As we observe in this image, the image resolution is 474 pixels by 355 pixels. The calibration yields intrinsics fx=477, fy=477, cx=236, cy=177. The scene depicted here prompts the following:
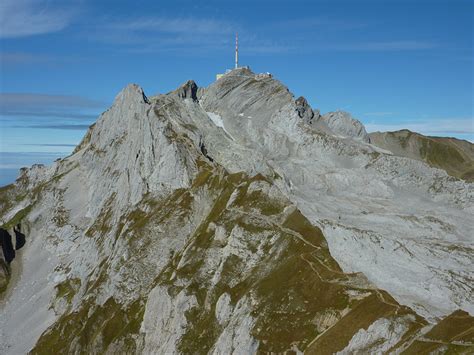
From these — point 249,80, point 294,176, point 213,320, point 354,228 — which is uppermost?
point 249,80

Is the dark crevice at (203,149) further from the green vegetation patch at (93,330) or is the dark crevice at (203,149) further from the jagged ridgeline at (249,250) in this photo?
the green vegetation patch at (93,330)

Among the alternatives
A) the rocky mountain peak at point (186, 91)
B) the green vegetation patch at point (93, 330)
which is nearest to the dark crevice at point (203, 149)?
the rocky mountain peak at point (186, 91)

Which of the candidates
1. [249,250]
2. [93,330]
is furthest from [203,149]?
[93,330]

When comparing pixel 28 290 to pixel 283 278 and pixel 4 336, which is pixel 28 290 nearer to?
pixel 4 336

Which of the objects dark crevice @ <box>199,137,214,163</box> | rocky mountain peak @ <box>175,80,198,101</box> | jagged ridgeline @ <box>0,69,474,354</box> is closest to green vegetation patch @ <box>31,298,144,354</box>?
jagged ridgeline @ <box>0,69,474,354</box>

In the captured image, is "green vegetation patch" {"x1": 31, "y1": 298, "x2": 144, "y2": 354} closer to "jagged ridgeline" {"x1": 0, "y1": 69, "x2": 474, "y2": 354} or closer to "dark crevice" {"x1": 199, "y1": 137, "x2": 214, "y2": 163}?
"jagged ridgeline" {"x1": 0, "y1": 69, "x2": 474, "y2": 354}

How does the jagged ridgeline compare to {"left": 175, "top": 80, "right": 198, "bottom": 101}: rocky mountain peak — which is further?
{"left": 175, "top": 80, "right": 198, "bottom": 101}: rocky mountain peak

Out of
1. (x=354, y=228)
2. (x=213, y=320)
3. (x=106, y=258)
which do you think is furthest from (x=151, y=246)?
(x=354, y=228)

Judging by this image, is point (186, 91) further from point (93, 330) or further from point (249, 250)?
point (249, 250)
